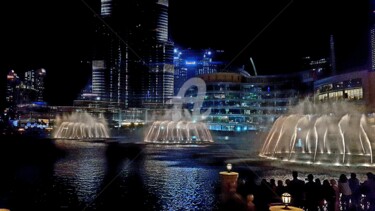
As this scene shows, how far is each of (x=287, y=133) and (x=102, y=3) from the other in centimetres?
14343

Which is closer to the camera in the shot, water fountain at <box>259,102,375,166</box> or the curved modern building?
water fountain at <box>259,102,375,166</box>

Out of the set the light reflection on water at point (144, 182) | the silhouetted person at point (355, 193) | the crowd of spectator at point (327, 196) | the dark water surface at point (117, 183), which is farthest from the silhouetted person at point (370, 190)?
the light reflection on water at point (144, 182)

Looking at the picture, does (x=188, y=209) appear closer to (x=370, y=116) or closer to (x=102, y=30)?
(x=370, y=116)

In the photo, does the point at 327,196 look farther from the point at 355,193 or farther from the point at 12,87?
the point at 12,87

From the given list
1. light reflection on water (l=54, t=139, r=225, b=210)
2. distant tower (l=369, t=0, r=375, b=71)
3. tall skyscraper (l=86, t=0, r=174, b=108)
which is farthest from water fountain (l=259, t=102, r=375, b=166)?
tall skyscraper (l=86, t=0, r=174, b=108)

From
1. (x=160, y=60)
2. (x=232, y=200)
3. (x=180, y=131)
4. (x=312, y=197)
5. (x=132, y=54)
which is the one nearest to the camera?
(x=312, y=197)

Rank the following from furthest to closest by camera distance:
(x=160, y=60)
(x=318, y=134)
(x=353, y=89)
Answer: (x=160, y=60), (x=353, y=89), (x=318, y=134)

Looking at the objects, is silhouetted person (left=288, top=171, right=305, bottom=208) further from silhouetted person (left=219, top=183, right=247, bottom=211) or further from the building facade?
the building facade

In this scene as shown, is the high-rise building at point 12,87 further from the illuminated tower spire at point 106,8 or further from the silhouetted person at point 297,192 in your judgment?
the silhouetted person at point 297,192

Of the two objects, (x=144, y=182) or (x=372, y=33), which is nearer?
(x=144, y=182)

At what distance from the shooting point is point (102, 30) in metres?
179

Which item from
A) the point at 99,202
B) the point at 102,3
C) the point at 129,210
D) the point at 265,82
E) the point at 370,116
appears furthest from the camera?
the point at 102,3

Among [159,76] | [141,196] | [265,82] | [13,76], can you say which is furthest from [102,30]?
[141,196]

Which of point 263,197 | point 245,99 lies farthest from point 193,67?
point 263,197
